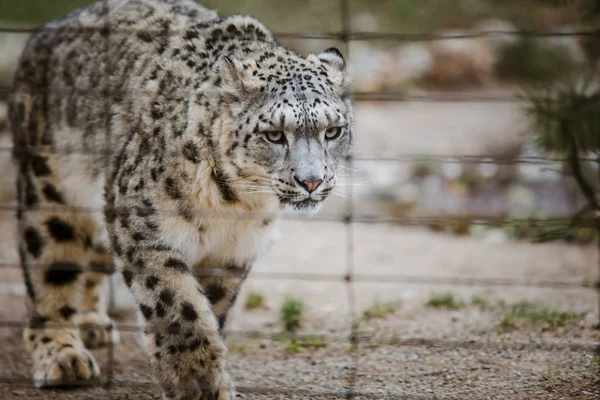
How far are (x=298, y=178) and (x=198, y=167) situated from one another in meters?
0.57

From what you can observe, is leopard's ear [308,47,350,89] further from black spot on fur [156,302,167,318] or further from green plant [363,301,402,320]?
green plant [363,301,402,320]

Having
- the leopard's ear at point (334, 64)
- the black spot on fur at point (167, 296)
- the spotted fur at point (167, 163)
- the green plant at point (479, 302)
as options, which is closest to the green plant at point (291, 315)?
the spotted fur at point (167, 163)

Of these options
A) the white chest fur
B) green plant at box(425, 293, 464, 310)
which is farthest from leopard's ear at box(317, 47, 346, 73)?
green plant at box(425, 293, 464, 310)

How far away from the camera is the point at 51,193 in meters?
5.19

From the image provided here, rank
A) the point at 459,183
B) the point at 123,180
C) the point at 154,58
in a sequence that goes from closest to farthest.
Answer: the point at 123,180 → the point at 154,58 → the point at 459,183

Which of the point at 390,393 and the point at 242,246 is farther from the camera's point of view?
the point at 242,246

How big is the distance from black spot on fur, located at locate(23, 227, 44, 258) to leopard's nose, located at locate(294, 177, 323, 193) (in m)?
2.07

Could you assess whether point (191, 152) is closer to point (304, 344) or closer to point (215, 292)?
point (215, 292)

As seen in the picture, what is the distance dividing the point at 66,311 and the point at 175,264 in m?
1.50

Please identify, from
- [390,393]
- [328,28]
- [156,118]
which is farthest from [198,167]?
[328,28]

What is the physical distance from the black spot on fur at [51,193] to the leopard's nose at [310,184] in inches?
77.7

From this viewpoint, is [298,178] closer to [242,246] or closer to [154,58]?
[242,246]

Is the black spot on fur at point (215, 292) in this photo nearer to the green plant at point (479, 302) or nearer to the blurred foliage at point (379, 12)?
the green plant at point (479, 302)

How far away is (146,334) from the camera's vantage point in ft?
13.7
